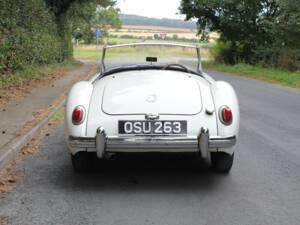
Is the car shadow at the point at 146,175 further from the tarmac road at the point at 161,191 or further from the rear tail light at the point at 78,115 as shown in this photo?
the rear tail light at the point at 78,115

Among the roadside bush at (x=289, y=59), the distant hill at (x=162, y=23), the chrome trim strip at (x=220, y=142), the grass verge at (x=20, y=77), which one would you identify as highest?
the chrome trim strip at (x=220, y=142)

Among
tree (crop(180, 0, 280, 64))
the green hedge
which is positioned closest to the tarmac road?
the green hedge

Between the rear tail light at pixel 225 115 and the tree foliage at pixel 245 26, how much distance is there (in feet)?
78.5

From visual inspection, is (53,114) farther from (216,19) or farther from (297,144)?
(216,19)

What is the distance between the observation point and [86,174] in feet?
20.5

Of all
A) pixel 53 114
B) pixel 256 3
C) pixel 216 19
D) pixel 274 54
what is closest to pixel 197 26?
pixel 216 19

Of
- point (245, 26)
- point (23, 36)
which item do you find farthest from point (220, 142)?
point (245, 26)

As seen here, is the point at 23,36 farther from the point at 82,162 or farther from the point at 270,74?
the point at 270,74

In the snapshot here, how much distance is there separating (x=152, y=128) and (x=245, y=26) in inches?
1271

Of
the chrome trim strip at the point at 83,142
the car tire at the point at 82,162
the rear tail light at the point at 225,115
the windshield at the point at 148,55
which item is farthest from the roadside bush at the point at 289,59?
the chrome trim strip at the point at 83,142

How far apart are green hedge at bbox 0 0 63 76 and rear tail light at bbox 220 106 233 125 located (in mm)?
9979

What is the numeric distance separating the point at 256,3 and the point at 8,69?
23.4 meters

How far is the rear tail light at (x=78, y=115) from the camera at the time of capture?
5.75 meters

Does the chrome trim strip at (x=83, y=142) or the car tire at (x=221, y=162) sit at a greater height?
the chrome trim strip at (x=83, y=142)
